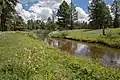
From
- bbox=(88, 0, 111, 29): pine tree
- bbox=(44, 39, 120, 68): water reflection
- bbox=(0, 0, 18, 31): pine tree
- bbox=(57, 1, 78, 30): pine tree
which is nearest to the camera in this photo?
bbox=(44, 39, 120, 68): water reflection

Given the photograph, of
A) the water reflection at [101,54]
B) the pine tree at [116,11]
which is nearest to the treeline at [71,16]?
the pine tree at [116,11]

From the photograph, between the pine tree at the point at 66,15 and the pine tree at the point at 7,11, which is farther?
the pine tree at the point at 66,15

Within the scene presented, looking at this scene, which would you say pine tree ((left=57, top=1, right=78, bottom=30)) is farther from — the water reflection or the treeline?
the water reflection

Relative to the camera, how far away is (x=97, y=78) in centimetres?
947

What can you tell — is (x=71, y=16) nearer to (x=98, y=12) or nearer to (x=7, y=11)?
(x=98, y=12)

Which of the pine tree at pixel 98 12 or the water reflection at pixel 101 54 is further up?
the pine tree at pixel 98 12

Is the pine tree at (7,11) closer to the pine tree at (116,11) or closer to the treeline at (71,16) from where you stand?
the treeline at (71,16)

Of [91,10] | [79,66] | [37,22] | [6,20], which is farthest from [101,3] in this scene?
[37,22]

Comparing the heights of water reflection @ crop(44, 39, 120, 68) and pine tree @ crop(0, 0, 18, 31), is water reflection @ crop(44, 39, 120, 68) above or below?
below

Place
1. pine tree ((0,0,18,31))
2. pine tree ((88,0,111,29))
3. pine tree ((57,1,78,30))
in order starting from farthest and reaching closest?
pine tree ((57,1,78,30))
pine tree ((88,0,111,29))
pine tree ((0,0,18,31))

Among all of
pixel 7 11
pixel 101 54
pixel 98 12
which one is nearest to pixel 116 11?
pixel 98 12

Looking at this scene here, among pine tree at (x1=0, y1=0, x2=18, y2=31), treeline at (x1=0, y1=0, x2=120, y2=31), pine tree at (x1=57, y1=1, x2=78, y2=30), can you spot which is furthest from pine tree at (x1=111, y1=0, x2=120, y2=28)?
pine tree at (x1=0, y1=0, x2=18, y2=31)

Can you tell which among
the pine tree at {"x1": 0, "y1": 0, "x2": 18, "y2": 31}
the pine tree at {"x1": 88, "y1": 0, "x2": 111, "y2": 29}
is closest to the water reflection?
the pine tree at {"x1": 0, "y1": 0, "x2": 18, "y2": 31}

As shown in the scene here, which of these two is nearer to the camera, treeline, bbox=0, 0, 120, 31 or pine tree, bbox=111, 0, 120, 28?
treeline, bbox=0, 0, 120, 31
